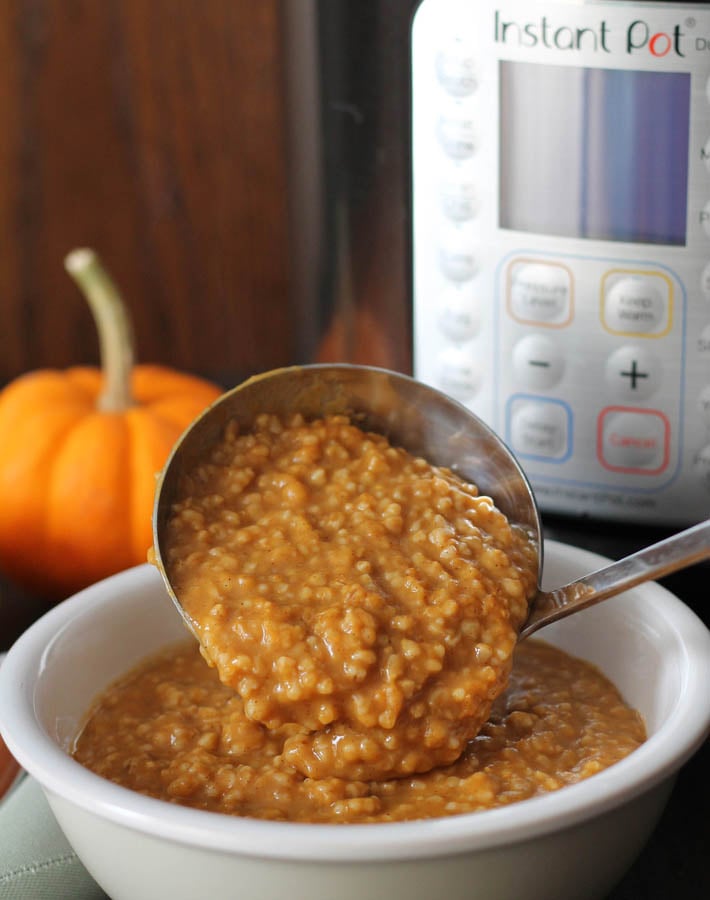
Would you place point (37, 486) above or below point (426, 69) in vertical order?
below

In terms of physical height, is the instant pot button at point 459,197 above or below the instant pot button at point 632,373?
above

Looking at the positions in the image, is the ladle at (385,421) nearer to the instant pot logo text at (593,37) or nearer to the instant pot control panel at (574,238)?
the instant pot control panel at (574,238)

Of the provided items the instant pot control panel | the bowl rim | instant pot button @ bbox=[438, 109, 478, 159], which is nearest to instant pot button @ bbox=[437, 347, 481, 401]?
the instant pot control panel

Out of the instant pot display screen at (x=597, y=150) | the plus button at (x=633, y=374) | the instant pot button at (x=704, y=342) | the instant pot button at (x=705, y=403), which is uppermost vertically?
the instant pot display screen at (x=597, y=150)

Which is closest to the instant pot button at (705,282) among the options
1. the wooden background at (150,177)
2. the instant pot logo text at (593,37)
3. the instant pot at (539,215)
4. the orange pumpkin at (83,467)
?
the instant pot at (539,215)

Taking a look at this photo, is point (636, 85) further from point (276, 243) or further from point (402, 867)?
point (276, 243)

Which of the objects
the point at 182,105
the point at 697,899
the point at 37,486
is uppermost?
the point at 182,105

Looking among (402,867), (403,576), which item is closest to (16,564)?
(403,576)
